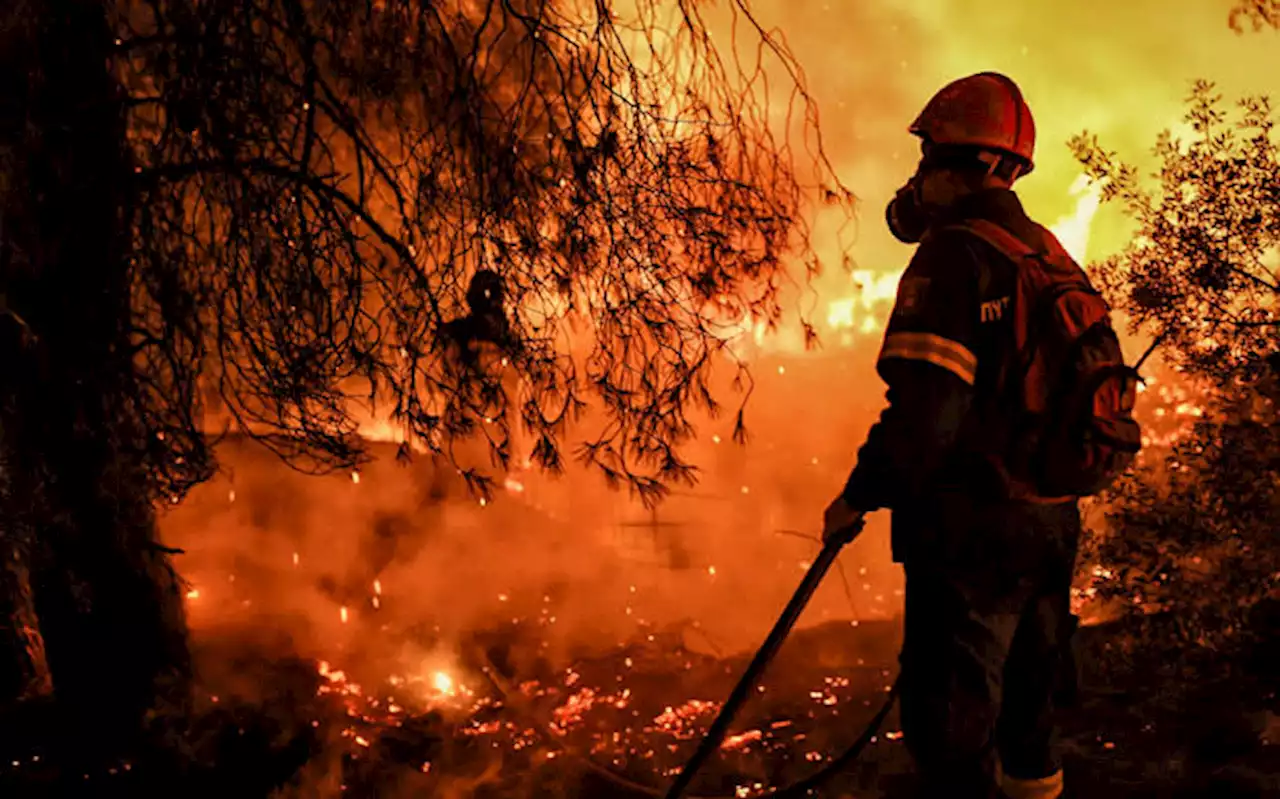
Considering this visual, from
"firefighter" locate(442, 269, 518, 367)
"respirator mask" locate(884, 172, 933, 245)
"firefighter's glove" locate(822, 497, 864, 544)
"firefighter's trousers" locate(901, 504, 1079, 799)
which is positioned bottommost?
"firefighter's trousers" locate(901, 504, 1079, 799)

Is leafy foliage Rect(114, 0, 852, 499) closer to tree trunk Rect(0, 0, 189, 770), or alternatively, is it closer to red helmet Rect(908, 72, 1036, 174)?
tree trunk Rect(0, 0, 189, 770)

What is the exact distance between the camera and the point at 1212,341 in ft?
16.0

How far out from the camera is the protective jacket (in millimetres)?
2492

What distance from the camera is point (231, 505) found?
10883 mm

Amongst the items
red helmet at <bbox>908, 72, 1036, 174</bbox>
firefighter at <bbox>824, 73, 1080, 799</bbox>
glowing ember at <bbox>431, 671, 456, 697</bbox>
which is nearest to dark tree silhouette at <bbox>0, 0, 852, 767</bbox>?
red helmet at <bbox>908, 72, 1036, 174</bbox>

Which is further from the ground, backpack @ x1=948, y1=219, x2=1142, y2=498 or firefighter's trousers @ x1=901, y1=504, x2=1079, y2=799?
backpack @ x1=948, y1=219, x2=1142, y2=498

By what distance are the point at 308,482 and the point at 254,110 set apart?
810 cm

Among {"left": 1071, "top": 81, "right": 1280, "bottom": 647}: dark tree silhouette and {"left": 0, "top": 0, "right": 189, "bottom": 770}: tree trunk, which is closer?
{"left": 0, "top": 0, "right": 189, "bottom": 770}: tree trunk

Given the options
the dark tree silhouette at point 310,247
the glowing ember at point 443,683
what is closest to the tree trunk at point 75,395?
the dark tree silhouette at point 310,247

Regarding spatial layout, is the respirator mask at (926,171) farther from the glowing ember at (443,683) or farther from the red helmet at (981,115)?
the glowing ember at (443,683)

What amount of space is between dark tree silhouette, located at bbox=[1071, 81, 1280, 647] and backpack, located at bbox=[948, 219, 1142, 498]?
2.59 m

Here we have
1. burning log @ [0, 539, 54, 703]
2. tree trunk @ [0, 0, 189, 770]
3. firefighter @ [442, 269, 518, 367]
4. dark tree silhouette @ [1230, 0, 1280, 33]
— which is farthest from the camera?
burning log @ [0, 539, 54, 703]

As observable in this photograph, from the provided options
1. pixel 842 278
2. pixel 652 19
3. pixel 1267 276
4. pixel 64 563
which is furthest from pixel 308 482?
pixel 842 278

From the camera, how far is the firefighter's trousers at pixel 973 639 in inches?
103
